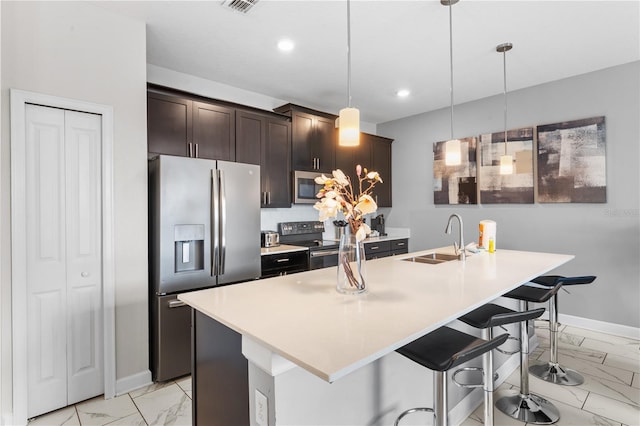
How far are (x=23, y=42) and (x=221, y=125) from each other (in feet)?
5.21

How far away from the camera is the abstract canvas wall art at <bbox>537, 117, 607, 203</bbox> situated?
359 cm

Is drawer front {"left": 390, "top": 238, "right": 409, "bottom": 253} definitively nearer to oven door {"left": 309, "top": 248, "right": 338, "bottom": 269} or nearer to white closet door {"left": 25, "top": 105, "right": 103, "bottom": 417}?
oven door {"left": 309, "top": 248, "right": 338, "bottom": 269}

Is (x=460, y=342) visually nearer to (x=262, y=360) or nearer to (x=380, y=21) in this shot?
(x=262, y=360)

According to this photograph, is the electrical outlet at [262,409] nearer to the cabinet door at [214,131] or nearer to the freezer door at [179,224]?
the freezer door at [179,224]

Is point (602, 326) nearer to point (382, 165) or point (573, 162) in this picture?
point (573, 162)

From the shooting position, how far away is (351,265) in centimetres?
169

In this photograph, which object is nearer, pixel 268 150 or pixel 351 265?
pixel 351 265

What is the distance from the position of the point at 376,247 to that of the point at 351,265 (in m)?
3.20

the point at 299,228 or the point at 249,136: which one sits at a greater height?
the point at 249,136

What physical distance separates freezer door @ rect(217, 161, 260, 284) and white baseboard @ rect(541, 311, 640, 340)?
3552 millimetres

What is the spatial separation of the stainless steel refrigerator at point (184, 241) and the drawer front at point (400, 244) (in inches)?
110

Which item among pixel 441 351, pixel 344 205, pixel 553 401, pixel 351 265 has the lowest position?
pixel 553 401

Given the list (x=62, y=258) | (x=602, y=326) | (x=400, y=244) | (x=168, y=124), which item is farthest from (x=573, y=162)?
(x=62, y=258)

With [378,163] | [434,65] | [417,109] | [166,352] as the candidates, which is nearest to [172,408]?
[166,352]
